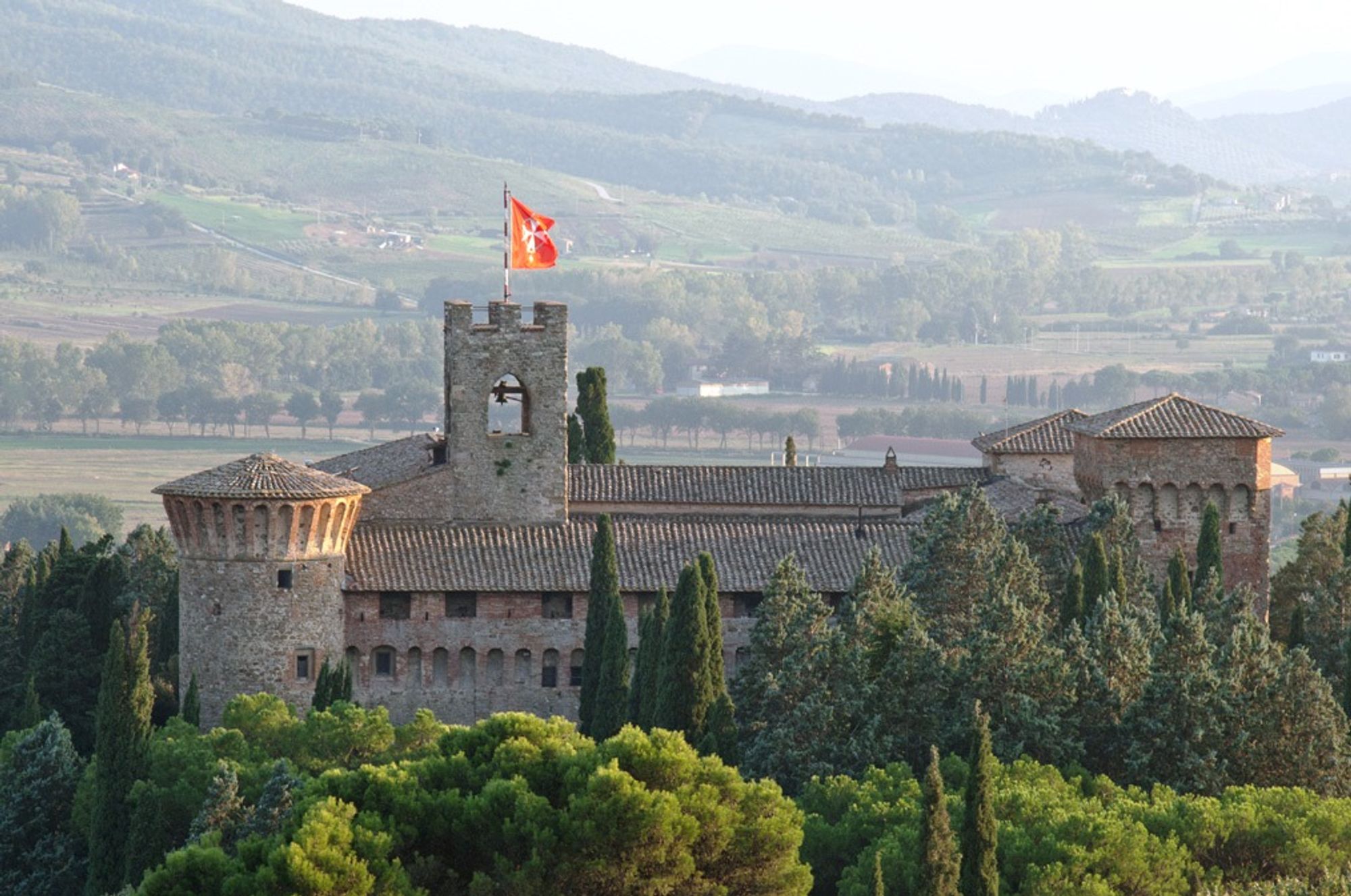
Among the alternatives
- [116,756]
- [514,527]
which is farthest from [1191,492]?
[116,756]

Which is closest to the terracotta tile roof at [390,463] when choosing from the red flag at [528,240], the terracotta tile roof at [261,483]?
the terracotta tile roof at [261,483]

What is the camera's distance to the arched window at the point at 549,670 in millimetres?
61281

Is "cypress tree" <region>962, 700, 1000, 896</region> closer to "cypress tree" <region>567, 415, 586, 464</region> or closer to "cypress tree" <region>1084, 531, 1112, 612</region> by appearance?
"cypress tree" <region>1084, 531, 1112, 612</region>

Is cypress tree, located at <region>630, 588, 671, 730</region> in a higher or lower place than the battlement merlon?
lower

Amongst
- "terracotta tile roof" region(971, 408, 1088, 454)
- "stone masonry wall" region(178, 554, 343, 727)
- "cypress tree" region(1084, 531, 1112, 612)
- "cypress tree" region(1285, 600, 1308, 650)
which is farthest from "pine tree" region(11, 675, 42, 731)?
"cypress tree" region(1285, 600, 1308, 650)

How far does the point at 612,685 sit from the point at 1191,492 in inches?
575

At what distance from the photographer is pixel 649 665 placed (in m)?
55.9

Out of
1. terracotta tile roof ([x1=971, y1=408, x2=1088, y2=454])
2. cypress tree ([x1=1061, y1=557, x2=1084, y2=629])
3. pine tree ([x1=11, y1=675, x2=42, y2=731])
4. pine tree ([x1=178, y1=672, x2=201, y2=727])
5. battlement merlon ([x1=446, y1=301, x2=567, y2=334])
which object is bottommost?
pine tree ([x1=11, y1=675, x2=42, y2=731])

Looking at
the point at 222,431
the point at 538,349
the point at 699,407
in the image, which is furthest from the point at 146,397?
the point at 538,349

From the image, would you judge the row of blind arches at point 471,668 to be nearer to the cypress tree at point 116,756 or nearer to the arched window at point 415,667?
the arched window at point 415,667

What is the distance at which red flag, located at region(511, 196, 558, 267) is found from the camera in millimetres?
68125

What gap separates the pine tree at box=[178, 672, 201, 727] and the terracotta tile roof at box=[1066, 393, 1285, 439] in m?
20.6

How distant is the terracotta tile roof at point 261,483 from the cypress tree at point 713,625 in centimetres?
786

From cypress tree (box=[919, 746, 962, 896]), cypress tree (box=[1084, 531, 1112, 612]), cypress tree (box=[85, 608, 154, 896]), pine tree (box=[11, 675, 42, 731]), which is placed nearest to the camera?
cypress tree (box=[919, 746, 962, 896])
